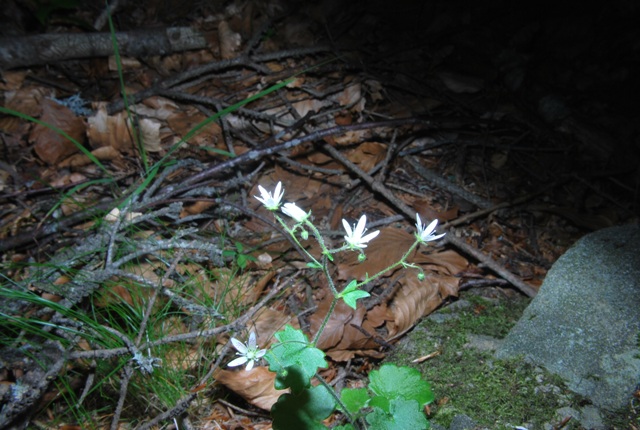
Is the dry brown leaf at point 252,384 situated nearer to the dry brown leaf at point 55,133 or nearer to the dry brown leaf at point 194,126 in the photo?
the dry brown leaf at point 194,126

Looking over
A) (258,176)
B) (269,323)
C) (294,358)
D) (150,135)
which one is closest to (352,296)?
(294,358)

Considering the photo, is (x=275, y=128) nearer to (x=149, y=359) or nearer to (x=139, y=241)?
(x=139, y=241)

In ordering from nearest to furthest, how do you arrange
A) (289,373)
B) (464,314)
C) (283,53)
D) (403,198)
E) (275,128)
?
1. (289,373)
2. (464,314)
3. (403,198)
4. (275,128)
5. (283,53)

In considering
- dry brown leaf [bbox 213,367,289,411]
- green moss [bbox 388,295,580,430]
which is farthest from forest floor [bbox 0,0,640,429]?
green moss [bbox 388,295,580,430]

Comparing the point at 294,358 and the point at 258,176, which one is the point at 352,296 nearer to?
the point at 294,358

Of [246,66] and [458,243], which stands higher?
[246,66]

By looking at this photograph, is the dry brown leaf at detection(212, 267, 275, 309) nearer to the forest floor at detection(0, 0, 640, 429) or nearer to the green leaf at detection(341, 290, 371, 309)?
the forest floor at detection(0, 0, 640, 429)

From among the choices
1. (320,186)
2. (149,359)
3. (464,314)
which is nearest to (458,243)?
(464,314)
